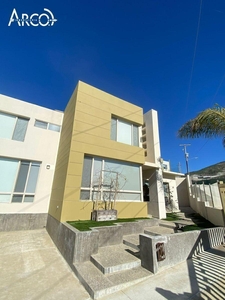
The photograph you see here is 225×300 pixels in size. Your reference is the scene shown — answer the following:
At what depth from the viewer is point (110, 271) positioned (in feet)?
9.82

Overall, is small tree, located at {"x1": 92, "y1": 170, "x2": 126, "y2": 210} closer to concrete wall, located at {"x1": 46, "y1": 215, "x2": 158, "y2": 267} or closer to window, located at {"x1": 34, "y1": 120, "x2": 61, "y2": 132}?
concrete wall, located at {"x1": 46, "y1": 215, "x2": 158, "y2": 267}

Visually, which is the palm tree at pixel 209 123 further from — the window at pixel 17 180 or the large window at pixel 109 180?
the window at pixel 17 180

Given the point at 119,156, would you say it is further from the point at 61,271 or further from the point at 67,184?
the point at 61,271

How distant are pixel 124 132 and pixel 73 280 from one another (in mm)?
6834

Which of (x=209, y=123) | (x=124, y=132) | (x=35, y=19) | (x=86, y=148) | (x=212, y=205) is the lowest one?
(x=212, y=205)

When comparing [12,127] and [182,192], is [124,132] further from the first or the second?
[182,192]

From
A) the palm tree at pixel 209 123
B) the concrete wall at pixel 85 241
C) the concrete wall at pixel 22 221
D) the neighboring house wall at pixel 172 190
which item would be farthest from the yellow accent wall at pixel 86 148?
the neighboring house wall at pixel 172 190

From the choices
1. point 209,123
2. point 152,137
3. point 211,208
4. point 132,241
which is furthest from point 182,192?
point 132,241

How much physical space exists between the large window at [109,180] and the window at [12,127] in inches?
183

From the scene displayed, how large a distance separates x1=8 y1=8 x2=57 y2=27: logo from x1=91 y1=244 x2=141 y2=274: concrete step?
34.3ft

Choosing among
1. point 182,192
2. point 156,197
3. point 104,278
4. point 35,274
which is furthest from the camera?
point 182,192

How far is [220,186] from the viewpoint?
5809 millimetres

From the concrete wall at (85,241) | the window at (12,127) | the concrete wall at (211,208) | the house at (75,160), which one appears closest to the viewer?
the concrete wall at (85,241)

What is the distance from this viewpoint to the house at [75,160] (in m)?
6.01
